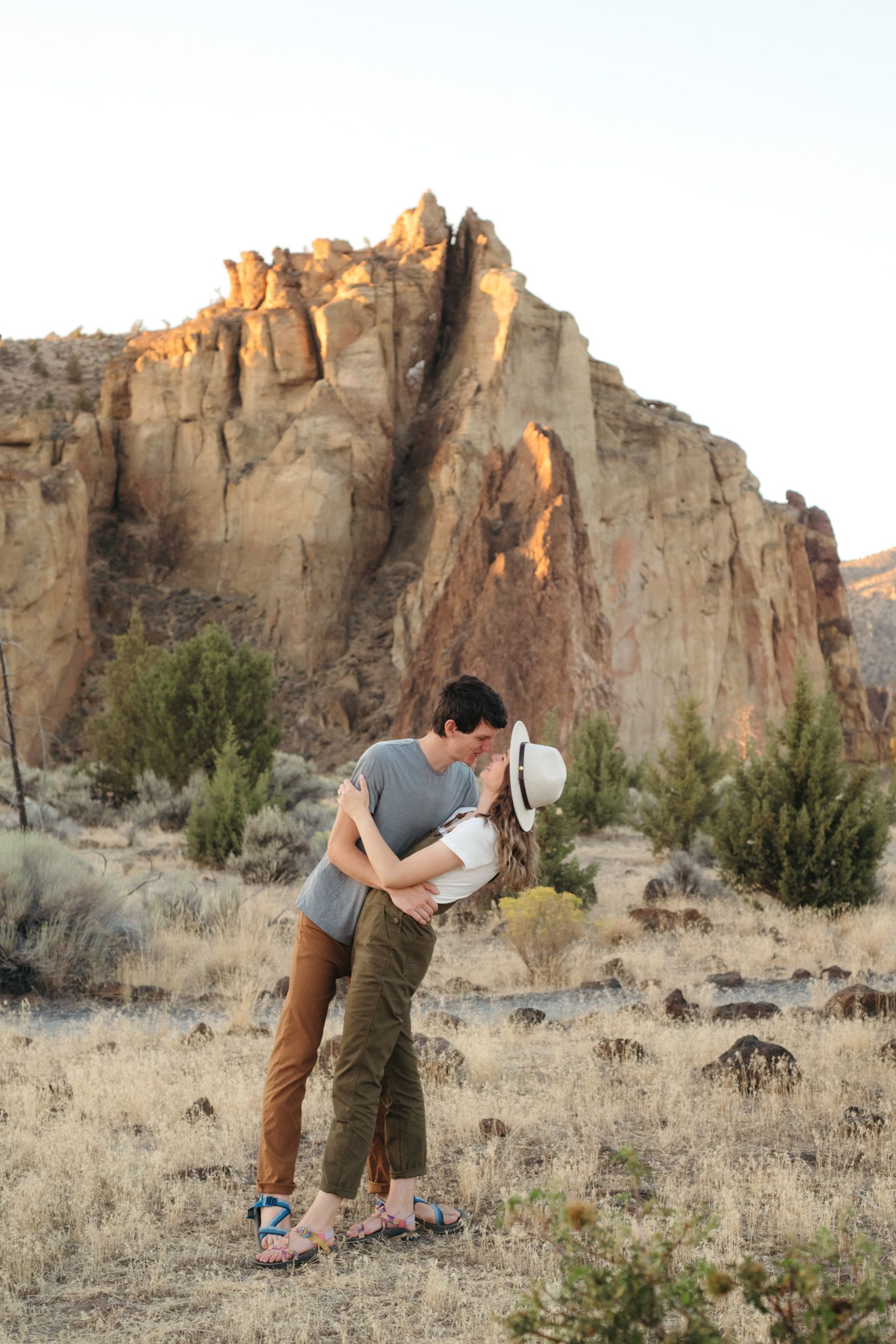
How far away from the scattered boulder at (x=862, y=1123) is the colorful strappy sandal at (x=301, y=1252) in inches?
95.2

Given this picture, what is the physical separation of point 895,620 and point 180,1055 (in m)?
75.0

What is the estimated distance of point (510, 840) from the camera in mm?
3824

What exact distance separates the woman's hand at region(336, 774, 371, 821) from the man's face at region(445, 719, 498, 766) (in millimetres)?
342

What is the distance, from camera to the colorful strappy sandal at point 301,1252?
377 cm

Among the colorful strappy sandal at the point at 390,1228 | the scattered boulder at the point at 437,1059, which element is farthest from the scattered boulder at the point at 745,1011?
the colorful strappy sandal at the point at 390,1228

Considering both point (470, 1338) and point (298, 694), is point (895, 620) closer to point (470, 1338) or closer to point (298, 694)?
point (298, 694)

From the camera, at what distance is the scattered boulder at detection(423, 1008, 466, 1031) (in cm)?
697

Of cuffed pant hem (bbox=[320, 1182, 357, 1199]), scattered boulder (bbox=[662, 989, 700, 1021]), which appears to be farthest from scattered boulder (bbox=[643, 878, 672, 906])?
cuffed pant hem (bbox=[320, 1182, 357, 1199])

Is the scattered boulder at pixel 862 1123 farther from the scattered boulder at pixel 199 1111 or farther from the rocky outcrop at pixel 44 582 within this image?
the rocky outcrop at pixel 44 582

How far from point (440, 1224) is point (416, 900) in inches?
49.9

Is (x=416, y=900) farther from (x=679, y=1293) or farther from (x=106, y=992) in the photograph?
(x=106, y=992)

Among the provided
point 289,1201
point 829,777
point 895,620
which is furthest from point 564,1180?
point 895,620

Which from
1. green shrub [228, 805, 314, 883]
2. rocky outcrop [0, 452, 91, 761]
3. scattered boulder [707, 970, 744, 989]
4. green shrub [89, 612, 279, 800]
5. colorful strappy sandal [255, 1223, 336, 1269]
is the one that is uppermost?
rocky outcrop [0, 452, 91, 761]

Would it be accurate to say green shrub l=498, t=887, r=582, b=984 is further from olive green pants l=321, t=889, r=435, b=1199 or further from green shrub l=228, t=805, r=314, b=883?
olive green pants l=321, t=889, r=435, b=1199
